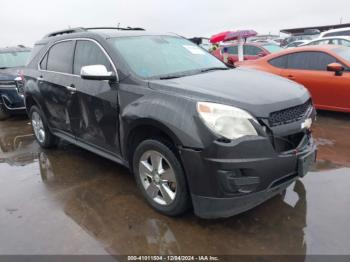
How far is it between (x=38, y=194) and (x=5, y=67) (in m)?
6.36

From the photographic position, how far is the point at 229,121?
2797 mm

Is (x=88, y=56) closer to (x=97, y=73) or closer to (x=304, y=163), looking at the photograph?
(x=97, y=73)

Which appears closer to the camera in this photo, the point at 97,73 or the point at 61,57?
the point at 97,73

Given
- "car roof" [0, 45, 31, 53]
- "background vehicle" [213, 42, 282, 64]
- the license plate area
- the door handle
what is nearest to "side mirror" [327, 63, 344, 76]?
the license plate area

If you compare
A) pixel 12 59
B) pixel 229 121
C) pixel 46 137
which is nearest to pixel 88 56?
pixel 46 137

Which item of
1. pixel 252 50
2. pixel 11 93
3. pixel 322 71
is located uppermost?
pixel 322 71

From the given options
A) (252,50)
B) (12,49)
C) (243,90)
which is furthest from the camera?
A: (252,50)

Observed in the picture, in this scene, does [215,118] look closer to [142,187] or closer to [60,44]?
[142,187]

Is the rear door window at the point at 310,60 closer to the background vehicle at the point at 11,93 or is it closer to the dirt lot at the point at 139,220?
the dirt lot at the point at 139,220

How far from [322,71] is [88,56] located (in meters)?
4.47

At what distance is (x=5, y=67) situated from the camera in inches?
363

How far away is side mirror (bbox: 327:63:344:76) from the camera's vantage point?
6137 millimetres

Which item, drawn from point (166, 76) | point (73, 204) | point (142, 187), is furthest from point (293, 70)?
point (73, 204)

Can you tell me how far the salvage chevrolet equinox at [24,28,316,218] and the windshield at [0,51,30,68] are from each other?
18.5 ft
